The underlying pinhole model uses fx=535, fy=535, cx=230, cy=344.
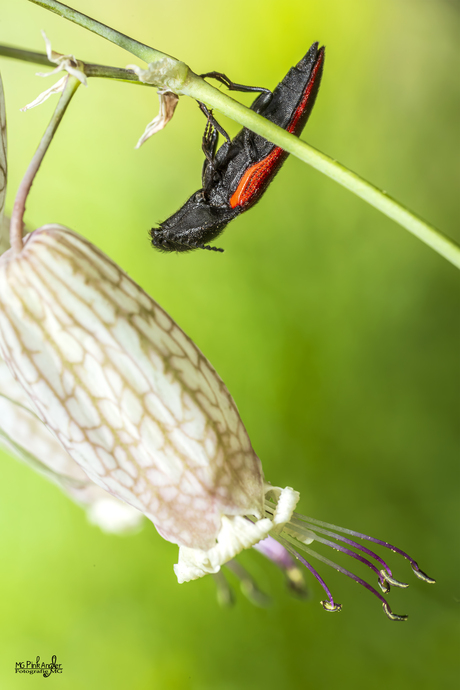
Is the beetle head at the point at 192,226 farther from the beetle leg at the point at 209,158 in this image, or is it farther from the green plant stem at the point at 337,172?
the green plant stem at the point at 337,172

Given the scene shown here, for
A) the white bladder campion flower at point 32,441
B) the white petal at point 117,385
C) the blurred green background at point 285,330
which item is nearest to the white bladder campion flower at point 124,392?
the white petal at point 117,385

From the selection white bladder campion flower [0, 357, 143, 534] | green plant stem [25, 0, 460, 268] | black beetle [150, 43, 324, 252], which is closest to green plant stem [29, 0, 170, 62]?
green plant stem [25, 0, 460, 268]

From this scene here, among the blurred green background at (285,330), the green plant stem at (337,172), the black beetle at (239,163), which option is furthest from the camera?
the blurred green background at (285,330)

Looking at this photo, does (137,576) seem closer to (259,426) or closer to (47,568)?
(47,568)

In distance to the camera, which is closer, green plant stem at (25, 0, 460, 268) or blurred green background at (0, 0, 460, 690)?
green plant stem at (25, 0, 460, 268)

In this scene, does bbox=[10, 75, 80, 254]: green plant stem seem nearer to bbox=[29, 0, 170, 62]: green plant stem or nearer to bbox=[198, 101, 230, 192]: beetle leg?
bbox=[29, 0, 170, 62]: green plant stem

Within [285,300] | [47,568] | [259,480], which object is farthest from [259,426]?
[259,480]

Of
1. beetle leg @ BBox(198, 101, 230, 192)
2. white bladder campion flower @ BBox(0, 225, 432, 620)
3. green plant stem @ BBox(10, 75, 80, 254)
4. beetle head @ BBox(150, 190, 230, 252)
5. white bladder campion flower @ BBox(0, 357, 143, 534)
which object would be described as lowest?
white bladder campion flower @ BBox(0, 225, 432, 620)
